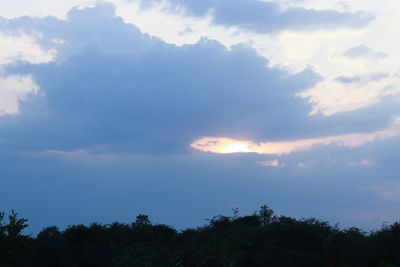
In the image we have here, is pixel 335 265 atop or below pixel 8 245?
below

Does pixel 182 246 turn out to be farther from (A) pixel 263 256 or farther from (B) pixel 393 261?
(B) pixel 393 261

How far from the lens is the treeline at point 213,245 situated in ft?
99.6

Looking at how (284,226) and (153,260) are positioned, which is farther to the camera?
(153,260)

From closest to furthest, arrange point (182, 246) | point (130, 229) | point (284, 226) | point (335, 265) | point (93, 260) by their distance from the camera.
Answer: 1. point (335, 265)
2. point (284, 226)
3. point (182, 246)
4. point (93, 260)
5. point (130, 229)

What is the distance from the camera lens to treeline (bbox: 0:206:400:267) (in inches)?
1195

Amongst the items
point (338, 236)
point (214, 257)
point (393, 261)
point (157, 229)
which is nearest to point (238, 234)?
point (214, 257)

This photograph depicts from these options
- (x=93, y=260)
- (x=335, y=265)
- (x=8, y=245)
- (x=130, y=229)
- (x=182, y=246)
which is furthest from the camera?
(x=130, y=229)

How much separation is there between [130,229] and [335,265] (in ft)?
83.4

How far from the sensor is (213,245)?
119ft

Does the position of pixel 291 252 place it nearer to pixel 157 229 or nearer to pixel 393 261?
pixel 393 261

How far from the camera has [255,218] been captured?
153ft

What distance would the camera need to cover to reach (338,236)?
30.3 metres

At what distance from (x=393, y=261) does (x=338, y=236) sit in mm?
3805

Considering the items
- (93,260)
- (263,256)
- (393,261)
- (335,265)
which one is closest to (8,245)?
(93,260)
